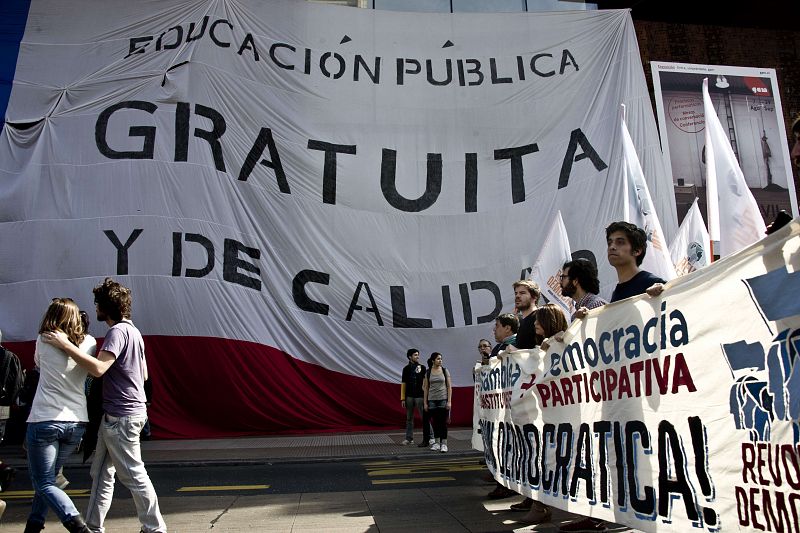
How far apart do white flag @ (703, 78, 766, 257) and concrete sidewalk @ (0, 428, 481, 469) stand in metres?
5.32

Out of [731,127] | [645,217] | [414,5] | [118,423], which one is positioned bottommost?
[118,423]

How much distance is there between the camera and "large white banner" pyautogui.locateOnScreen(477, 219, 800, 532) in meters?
3.06

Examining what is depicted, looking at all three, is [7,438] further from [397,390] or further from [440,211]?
[440,211]

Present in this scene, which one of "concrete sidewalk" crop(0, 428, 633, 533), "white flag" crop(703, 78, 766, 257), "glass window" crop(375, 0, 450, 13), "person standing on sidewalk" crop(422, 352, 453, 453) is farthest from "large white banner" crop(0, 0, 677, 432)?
"white flag" crop(703, 78, 766, 257)

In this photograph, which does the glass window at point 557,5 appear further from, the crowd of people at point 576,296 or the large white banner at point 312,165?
the crowd of people at point 576,296

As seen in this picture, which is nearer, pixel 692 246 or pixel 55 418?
pixel 55 418

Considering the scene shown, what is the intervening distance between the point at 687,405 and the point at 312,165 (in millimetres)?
13598

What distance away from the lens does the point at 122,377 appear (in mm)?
4781

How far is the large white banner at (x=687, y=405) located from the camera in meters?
3.06

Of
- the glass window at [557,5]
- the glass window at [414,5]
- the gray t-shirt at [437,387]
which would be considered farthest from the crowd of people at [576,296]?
the glass window at [557,5]

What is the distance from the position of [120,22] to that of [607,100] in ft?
36.5

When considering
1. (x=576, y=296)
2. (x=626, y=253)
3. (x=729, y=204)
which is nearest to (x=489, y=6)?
(x=729, y=204)

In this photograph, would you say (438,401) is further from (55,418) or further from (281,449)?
(55,418)

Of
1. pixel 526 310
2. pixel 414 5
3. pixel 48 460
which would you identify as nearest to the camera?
pixel 48 460
